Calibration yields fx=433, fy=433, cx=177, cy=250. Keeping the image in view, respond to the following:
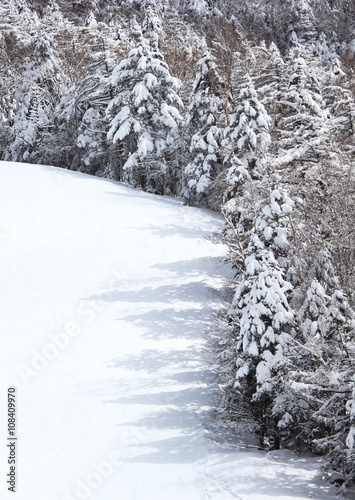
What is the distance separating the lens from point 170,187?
3281 cm

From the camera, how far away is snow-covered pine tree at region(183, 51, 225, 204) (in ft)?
77.0

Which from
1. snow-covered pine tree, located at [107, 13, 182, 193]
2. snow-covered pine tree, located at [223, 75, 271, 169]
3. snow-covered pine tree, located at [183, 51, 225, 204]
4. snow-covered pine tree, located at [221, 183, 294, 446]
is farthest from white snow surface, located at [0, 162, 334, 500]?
snow-covered pine tree, located at [223, 75, 271, 169]

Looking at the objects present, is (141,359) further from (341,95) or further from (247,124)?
(341,95)

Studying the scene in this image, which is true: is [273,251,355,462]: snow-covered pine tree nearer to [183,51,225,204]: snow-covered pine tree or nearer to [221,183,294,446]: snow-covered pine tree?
[221,183,294,446]: snow-covered pine tree

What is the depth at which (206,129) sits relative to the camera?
23969 millimetres

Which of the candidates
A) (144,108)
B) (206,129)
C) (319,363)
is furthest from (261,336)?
(144,108)

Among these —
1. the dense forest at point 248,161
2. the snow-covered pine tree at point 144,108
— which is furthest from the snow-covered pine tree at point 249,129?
the snow-covered pine tree at point 144,108

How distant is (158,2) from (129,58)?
6410cm

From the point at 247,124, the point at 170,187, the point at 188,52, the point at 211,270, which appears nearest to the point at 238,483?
the point at 211,270

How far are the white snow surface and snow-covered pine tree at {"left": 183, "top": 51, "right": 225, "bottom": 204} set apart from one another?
1682mm

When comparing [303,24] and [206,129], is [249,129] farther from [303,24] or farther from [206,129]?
[303,24]

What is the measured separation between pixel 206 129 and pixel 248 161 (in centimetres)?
564

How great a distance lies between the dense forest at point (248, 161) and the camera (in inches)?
423

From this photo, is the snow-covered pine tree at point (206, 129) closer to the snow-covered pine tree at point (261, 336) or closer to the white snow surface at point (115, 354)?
the white snow surface at point (115, 354)
